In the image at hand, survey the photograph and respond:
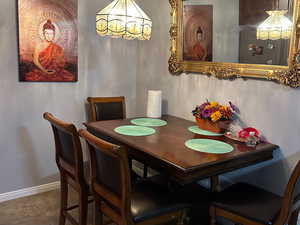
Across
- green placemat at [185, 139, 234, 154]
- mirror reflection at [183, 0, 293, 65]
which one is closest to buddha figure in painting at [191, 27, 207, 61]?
mirror reflection at [183, 0, 293, 65]

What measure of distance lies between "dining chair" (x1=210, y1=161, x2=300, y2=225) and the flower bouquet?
46 centimetres

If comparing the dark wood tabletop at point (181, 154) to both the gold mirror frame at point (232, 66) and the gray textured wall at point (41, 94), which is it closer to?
the gold mirror frame at point (232, 66)

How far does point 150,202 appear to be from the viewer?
1757mm

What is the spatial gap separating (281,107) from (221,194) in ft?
2.33

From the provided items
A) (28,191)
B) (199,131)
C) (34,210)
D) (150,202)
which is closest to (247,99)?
(199,131)

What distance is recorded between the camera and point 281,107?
2018 mm

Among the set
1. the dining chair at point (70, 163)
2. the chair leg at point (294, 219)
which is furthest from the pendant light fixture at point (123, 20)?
A: the chair leg at point (294, 219)

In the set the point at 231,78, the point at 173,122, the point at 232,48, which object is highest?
the point at 232,48

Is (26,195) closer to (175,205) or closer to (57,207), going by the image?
(57,207)

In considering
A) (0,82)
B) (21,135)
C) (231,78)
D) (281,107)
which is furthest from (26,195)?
(281,107)

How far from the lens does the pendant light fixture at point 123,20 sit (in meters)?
1.92

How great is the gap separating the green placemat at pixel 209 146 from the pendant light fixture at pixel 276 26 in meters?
0.79

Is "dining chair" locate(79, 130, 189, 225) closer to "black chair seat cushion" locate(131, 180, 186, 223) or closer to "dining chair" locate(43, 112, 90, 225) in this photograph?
"black chair seat cushion" locate(131, 180, 186, 223)

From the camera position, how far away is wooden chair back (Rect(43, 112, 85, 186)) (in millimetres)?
1891
